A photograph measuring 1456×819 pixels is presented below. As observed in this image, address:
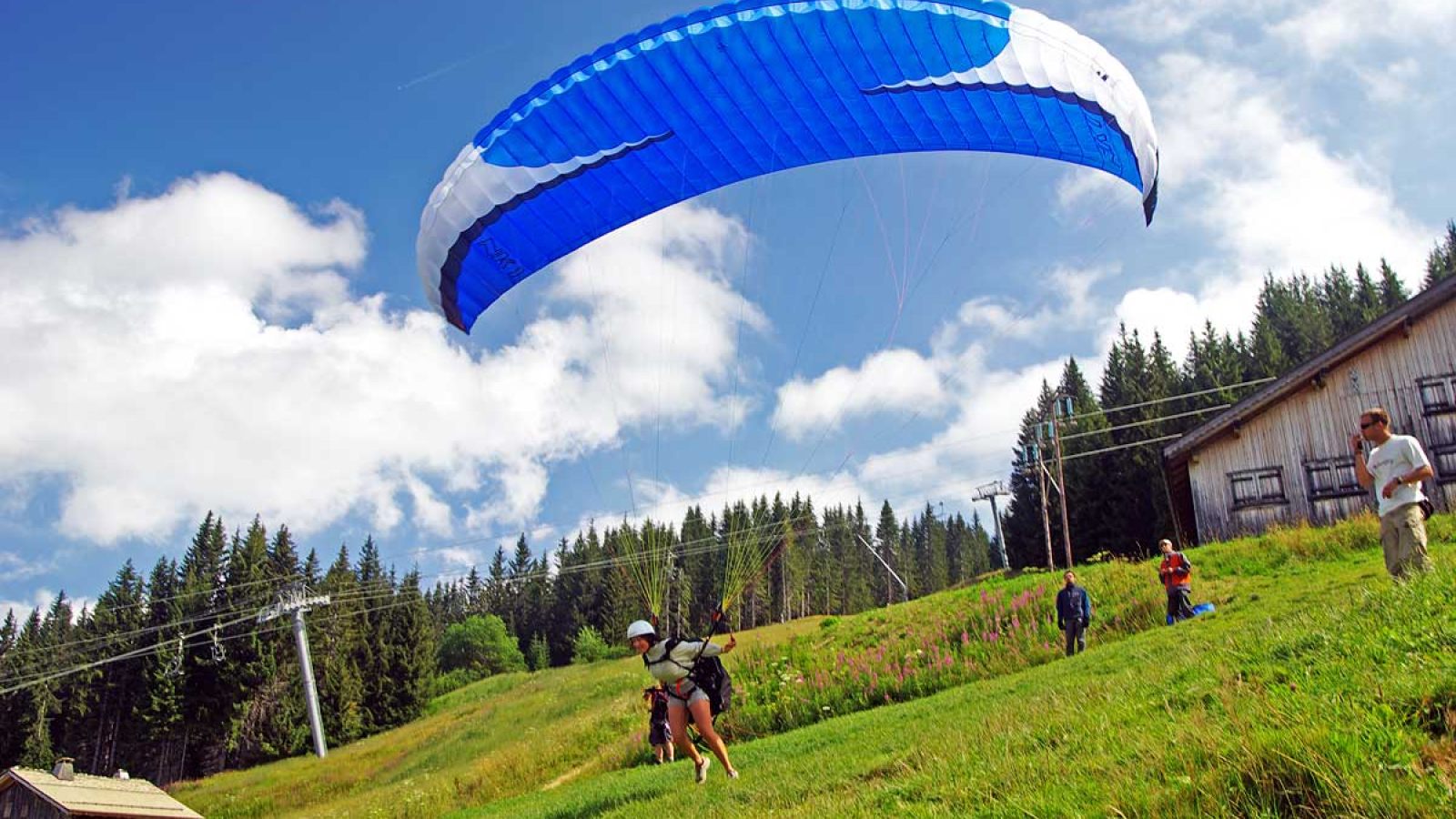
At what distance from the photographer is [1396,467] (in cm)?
644

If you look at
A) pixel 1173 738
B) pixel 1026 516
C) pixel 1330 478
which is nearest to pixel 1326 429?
pixel 1330 478

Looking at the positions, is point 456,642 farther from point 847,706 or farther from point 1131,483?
point 847,706

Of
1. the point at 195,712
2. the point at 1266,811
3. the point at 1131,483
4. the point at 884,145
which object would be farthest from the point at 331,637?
the point at 1266,811

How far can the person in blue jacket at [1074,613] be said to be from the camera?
37.3ft

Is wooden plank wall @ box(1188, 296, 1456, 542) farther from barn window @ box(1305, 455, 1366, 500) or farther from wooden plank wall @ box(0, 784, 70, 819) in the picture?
wooden plank wall @ box(0, 784, 70, 819)

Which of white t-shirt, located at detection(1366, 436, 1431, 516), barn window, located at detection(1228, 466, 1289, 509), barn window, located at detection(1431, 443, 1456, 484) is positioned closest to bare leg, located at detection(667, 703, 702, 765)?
white t-shirt, located at detection(1366, 436, 1431, 516)

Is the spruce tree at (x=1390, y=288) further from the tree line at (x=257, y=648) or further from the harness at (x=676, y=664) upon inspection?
the harness at (x=676, y=664)

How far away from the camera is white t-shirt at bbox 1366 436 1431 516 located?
20.9ft

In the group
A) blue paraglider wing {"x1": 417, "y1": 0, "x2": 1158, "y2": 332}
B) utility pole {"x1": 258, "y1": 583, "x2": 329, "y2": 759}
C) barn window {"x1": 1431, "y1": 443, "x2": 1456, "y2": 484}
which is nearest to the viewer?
blue paraglider wing {"x1": 417, "y1": 0, "x2": 1158, "y2": 332}

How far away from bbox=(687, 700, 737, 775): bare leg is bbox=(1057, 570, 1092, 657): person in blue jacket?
629 centimetres

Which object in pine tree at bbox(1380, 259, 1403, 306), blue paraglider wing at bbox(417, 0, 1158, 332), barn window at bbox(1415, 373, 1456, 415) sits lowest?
barn window at bbox(1415, 373, 1456, 415)

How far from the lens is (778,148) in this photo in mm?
9727

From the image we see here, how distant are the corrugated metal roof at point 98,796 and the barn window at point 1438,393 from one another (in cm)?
2454

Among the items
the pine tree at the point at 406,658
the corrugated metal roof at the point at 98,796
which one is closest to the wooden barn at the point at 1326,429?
the corrugated metal roof at the point at 98,796
